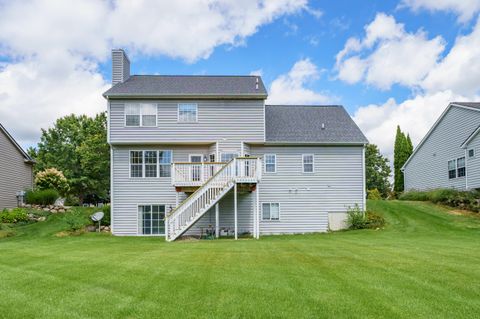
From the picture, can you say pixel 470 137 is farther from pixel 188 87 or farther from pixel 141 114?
pixel 141 114

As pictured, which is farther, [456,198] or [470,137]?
[470,137]

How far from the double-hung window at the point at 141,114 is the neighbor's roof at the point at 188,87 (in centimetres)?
55

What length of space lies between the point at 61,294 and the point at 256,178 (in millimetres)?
13874

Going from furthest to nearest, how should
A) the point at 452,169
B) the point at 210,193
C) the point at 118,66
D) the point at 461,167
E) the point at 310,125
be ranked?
the point at 452,169, the point at 461,167, the point at 310,125, the point at 118,66, the point at 210,193

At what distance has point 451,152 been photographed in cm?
2920

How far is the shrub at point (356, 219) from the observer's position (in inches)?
930

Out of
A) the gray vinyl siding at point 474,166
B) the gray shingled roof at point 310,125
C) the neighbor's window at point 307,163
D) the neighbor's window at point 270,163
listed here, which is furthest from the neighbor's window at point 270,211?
the gray vinyl siding at point 474,166

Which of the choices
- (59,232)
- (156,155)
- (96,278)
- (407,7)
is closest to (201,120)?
(156,155)

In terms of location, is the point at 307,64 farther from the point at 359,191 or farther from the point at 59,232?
the point at 59,232

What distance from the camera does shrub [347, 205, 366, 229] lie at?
2361cm

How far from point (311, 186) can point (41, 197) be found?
1710 cm

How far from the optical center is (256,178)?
20.9m

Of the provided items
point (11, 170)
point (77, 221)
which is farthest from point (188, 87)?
point (11, 170)

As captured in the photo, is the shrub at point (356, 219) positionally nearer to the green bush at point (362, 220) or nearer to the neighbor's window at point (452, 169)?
the green bush at point (362, 220)
